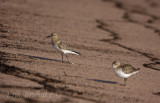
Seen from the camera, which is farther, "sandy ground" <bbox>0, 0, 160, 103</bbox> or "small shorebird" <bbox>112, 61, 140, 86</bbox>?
"small shorebird" <bbox>112, 61, 140, 86</bbox>

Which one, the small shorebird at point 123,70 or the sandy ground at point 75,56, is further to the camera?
the small shorebird at point 123,70

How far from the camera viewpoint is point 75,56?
11469 millimetres

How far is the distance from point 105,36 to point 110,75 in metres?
6.10

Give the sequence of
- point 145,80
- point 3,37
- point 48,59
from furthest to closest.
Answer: point 3,37 → point 48,59 → point 145,80

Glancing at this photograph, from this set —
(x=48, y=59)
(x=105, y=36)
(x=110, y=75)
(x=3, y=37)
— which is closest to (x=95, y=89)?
(x=110, y=75)

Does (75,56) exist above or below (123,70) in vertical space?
above

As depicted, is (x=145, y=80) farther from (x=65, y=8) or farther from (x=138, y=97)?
(x=65, y=8)

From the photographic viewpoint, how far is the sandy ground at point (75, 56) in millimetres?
7801

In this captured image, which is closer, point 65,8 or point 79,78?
point 79,78

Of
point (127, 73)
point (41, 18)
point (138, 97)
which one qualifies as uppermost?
point (41, 18)

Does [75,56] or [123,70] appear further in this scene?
[75,56]

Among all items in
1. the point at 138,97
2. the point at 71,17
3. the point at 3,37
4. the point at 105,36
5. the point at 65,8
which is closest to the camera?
the point at 138,97

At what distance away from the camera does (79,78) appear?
8898 mm

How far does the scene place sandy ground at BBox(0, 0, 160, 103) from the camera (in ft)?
25.6
